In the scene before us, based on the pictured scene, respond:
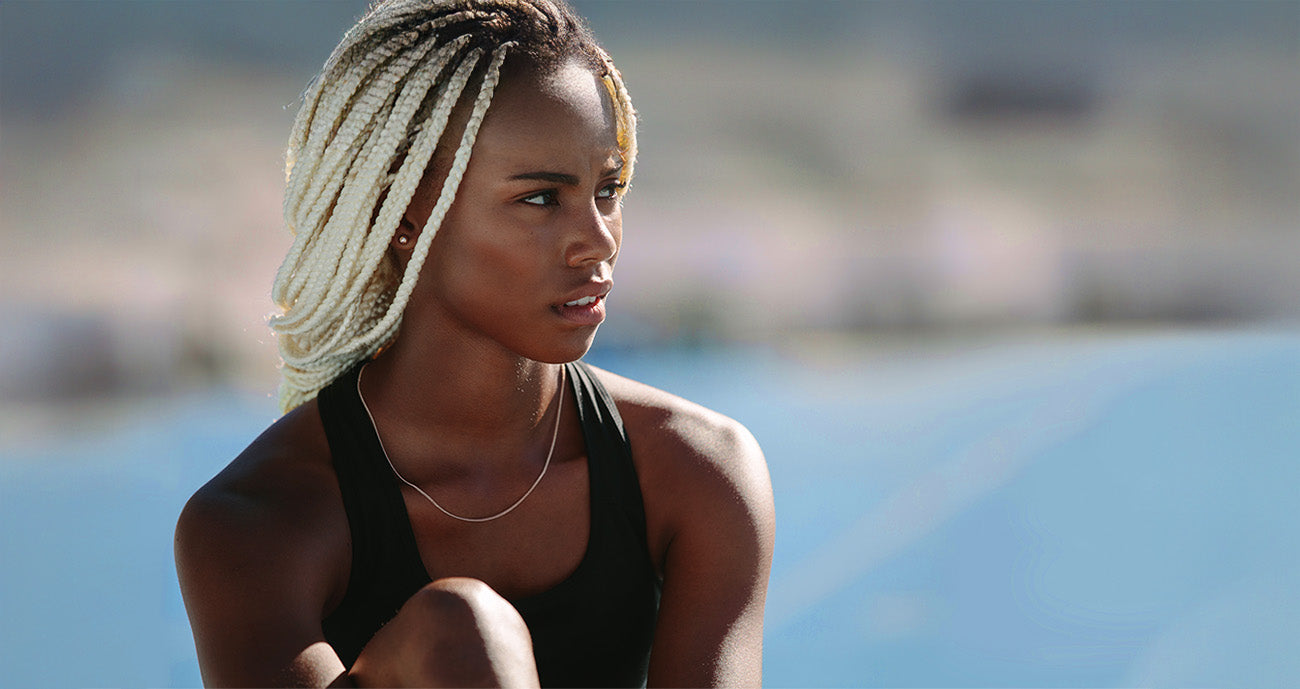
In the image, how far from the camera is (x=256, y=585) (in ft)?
5.78

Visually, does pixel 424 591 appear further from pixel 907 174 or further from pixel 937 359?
pixel 907 174

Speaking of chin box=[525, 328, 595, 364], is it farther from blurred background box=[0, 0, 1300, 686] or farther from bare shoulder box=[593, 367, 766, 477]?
blurred background box=[0, 0, 1300, 686]

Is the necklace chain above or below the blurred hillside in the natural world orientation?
below

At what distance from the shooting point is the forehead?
6.22ft

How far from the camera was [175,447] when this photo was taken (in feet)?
19.3

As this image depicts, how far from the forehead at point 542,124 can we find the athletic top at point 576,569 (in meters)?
0.45

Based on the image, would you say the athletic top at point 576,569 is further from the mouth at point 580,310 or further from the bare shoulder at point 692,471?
the mouth at point 580,310

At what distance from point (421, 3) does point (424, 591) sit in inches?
37.3

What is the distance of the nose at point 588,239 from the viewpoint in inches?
74.3

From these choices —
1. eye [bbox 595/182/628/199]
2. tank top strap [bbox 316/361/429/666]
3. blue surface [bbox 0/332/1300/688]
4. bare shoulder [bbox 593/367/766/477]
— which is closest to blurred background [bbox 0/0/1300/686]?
blue surface [bbox 0/332/1300/688]

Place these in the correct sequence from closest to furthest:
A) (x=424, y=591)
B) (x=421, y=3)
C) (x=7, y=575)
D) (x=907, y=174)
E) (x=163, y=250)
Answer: (x=424, y=591)
(x=421, y=3)
(x=7, y=575)
(x=163, y=250)
(x=907, y=174)

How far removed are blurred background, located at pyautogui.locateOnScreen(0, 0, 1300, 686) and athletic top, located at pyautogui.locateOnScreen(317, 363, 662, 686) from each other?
1849mm

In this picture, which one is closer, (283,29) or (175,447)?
(175,447)

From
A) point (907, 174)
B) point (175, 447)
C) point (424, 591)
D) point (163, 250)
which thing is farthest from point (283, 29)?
point (424, 591)
